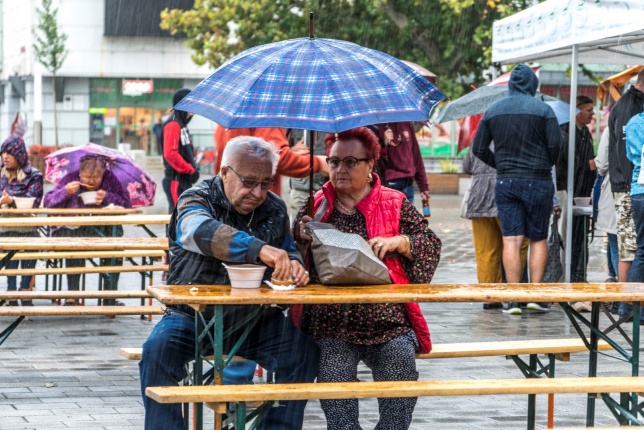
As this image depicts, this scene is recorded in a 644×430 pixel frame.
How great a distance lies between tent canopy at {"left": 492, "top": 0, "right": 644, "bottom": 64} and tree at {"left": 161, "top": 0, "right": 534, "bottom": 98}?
13696mm

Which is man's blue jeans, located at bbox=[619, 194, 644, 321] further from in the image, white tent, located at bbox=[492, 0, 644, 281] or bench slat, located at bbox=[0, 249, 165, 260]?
bench slat, located at bbox=[0, 249, 165, 260]

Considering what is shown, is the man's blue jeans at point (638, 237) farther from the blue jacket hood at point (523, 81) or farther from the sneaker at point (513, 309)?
the blue jacket hood at point (523, 81)

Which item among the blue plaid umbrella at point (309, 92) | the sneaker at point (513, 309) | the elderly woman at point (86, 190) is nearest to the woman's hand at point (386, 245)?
the blue plaid umbrella at point (309, 92)

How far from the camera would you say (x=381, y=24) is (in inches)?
1078

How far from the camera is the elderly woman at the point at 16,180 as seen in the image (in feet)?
34.3

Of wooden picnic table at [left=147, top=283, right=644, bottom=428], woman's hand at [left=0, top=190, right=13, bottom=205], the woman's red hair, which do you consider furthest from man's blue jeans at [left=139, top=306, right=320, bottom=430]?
woman's hand at [left=0, top=190, right=13, bottom=205]

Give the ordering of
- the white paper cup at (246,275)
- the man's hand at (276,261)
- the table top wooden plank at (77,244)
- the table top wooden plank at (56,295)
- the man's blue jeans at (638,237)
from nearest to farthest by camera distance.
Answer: the white paper cup at (246,275) < the man's hand at (276,261) < the table top wooden plank at (77,244) < the table top wooden plank at (56,295) < the man's blue jeans at (638,237)

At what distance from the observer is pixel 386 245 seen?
16.9ft

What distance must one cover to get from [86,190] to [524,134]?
13.0 ft

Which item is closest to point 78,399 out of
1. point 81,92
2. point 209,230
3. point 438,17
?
point 209,230

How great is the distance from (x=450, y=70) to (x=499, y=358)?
64.5ft

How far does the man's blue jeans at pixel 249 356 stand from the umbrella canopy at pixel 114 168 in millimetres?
5738

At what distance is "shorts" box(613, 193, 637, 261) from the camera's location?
9.53m

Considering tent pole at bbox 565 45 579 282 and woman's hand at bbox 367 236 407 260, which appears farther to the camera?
tent pole at bbox 565 45 579 282
